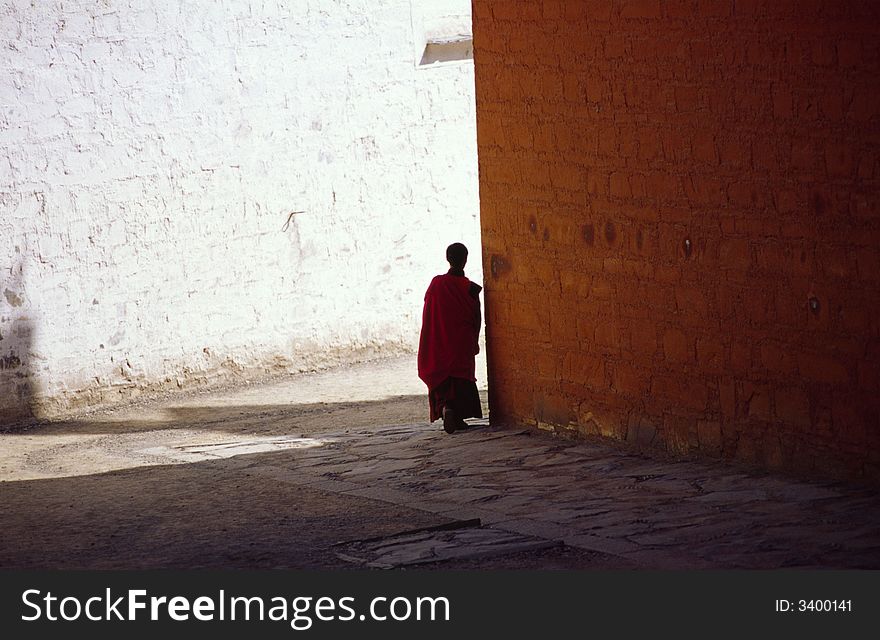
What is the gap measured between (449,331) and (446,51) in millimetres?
4954

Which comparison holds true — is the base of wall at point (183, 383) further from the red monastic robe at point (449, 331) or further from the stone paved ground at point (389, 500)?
the red monastic robe at point (449, 331)

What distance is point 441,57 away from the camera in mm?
13508

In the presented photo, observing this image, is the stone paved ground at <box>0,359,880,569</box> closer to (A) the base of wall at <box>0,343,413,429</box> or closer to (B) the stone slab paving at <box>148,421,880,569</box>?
(B) the stone slab paving at <box>148,421,880,569</box>

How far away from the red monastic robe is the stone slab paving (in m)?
0.42

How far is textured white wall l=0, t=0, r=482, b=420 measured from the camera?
A: 1090cm

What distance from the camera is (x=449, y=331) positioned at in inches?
368

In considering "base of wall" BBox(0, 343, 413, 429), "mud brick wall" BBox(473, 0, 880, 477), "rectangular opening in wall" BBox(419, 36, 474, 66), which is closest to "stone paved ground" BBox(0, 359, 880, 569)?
"mud brick wall" BBox(473, 0, 880, 477)

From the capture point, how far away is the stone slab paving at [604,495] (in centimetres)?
586

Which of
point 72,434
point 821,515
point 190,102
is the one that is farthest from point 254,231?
point 821,515

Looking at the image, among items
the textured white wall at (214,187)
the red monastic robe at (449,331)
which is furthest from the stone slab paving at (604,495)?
the textured white wall at (214,187)

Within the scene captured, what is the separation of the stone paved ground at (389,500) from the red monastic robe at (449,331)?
41 cm

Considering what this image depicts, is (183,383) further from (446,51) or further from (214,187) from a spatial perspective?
(446,51)

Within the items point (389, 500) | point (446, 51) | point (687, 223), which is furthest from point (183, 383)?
point (687, 223)

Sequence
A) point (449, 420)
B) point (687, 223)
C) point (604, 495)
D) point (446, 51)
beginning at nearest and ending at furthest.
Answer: point (604, 495) < point (687, 223) < point (449, 420) < point (446, 51)
